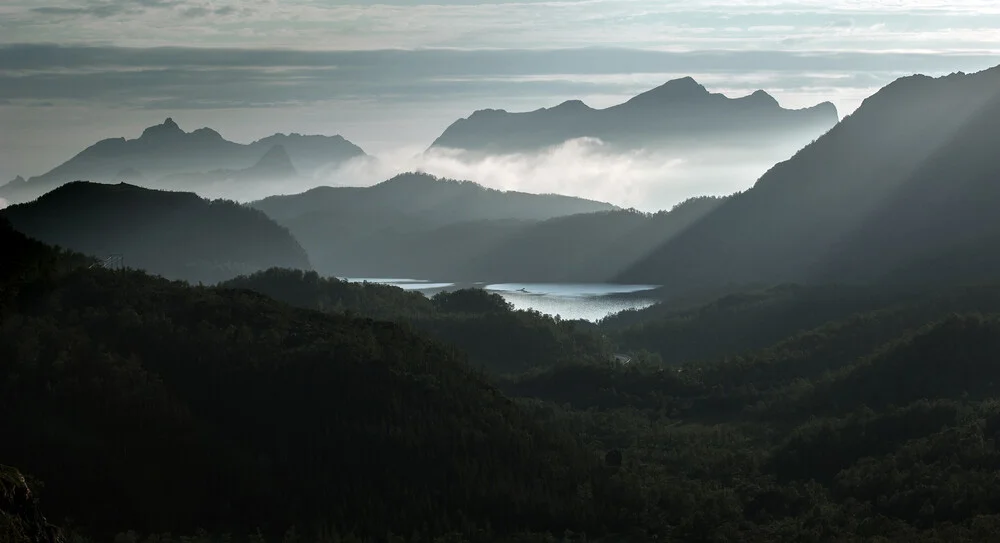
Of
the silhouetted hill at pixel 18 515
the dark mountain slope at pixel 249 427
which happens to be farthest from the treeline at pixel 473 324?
the silhouetted hill at pixel 18 515

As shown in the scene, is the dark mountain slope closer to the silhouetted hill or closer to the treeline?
the silhouetted hill

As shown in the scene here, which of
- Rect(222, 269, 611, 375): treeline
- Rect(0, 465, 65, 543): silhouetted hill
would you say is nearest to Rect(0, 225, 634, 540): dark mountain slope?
Rect(0, 465, 65, 543): silhouetted hill

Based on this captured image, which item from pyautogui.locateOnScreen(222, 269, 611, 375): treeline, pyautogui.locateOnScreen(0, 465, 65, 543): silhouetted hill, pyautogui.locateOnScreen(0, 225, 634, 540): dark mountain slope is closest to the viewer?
pyautogui.locateOnScreen(0, 465, 65, 543): silhouetted hill

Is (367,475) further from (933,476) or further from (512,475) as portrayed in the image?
(933,476)

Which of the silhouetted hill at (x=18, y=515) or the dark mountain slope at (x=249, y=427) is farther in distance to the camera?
the dark mountain slope at (x=249, y=427)

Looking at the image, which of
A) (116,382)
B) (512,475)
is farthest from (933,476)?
(116,382)

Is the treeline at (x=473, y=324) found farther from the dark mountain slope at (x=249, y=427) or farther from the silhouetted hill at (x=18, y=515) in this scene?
the silhouetted hill at (x=18, y=515)

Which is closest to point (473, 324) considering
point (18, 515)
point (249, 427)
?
point (249, 427)

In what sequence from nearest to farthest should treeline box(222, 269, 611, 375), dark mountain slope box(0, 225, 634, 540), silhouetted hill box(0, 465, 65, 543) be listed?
silhouetted hill box(0, 465, 65, 543), dark mountain slope box(0, 225, 634, 540), treeline box(222, 269, 611, 375)
